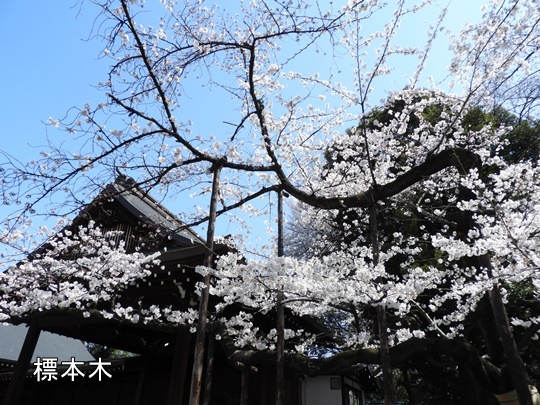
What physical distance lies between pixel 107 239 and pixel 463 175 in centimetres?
852

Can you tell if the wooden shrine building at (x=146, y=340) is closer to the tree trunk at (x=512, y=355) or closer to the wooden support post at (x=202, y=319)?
the wooden support post at (x=202, y=319)

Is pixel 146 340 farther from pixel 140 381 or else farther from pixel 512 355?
pixel 512 355

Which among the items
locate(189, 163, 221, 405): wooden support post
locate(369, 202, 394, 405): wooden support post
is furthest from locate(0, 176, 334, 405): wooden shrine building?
locate(369, 202, 394, 405): wooden support post

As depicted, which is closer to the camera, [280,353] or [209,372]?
[280,353]

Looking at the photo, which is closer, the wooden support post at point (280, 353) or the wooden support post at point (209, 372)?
the wooden support post at point (280, 353)

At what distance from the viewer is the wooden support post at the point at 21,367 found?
766 cm

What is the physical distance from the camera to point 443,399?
1204 cm

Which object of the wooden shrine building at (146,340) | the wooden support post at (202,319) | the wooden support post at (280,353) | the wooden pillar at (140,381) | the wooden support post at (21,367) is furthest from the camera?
the wooden pillar at (140,381)

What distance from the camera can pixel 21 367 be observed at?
7.93 m

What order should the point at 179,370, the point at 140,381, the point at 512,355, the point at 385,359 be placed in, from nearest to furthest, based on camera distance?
1. the point at 385,359
2. the point at 512,355
3. the point at 179,370
4. the point at 140,381

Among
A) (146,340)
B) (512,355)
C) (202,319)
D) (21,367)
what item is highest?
(146,340)

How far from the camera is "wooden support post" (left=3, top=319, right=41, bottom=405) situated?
25.1ft

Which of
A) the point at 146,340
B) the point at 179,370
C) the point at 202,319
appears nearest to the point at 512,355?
the point at 202,319

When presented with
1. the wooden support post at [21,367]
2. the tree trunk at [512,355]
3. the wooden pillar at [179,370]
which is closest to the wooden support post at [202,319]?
the wooden pillar at [179,370]
